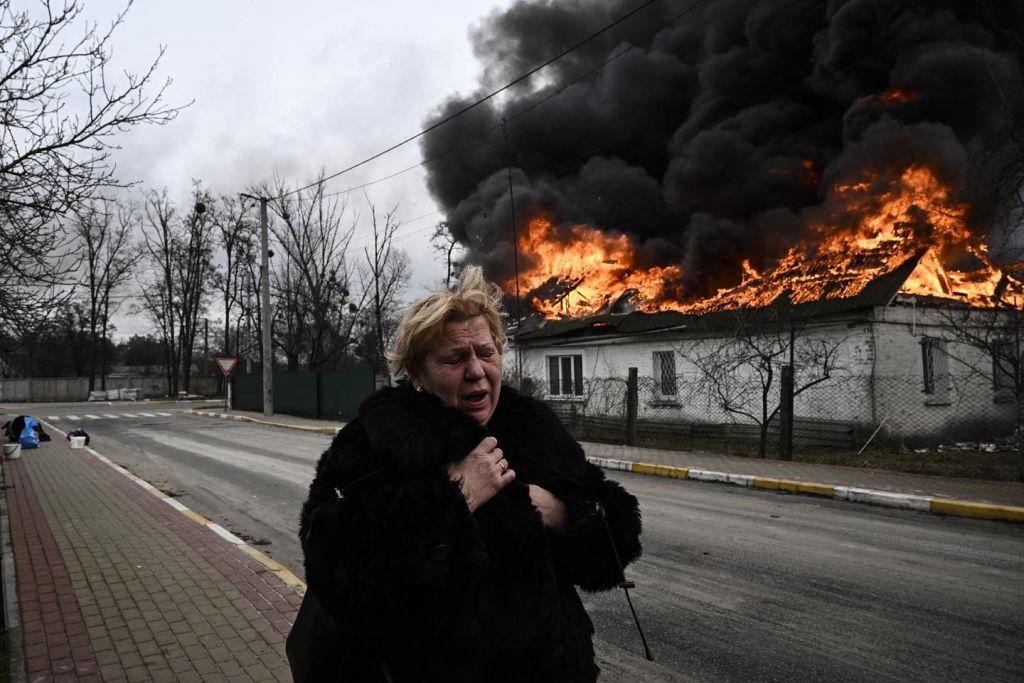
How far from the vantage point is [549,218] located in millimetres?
24734

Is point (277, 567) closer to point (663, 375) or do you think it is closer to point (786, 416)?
point (786, 416)

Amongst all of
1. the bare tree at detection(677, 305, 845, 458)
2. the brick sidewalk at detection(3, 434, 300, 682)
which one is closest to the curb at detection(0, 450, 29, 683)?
the brick sidewalk at detection(3, 434, 300, 682)

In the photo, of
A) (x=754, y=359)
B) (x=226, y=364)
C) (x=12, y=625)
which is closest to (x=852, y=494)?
(x=754, y=359)

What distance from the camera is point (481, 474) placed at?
1.57 meters

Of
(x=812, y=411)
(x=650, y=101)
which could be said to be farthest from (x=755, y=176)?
(x=812, y=411)

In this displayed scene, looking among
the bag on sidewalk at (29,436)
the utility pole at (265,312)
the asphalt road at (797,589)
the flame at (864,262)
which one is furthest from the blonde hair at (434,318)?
the utility pole at (265,312)

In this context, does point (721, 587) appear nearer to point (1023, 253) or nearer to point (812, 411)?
point (812, 411)

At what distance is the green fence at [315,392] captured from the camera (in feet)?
72.2

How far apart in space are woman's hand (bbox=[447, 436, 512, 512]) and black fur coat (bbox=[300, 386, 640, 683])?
4 cm

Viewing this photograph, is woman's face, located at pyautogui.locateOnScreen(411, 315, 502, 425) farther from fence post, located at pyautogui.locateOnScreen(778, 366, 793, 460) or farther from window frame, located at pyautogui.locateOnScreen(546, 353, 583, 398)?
window frame, located at pyautogui.locateOnScreen(546, 353, 583, 398)

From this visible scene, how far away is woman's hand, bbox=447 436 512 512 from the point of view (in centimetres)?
154

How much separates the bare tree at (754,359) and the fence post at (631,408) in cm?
180

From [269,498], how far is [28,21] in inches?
230

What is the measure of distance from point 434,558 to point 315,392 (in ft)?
78.2
